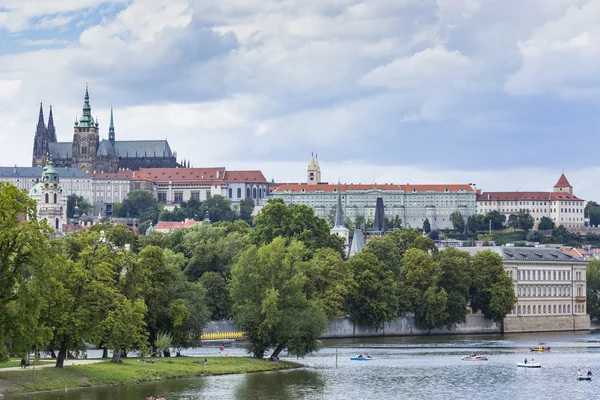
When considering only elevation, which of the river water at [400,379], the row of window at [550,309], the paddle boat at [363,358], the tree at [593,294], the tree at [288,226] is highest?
the tree at [288,226]

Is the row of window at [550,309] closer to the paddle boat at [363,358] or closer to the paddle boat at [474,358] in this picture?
the paddle boat at [474,358]

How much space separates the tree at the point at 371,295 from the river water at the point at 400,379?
27.4 feet

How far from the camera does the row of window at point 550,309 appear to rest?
14126 centimetres

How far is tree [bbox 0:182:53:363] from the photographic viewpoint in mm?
62344

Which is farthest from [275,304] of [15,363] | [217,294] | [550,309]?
[550,309]

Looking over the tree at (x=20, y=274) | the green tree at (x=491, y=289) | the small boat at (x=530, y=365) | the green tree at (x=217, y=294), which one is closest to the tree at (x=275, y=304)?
the small boat at (x=530, y=365)

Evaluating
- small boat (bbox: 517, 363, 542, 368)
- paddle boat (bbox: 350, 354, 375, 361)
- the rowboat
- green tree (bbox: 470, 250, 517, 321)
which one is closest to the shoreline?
paddle boat (bbox: 350, 354, 375, 361)

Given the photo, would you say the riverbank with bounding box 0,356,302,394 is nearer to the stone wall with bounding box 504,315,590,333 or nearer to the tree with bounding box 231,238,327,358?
the tree with bounding box 231,238,327,358

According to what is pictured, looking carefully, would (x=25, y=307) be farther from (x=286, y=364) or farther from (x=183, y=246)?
(x=183, y=246)

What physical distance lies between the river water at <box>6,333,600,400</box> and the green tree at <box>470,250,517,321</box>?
1986 cm

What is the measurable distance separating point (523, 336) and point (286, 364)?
162 feet

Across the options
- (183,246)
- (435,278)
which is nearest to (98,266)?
(435,278)

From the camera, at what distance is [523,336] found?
130125 millimetres

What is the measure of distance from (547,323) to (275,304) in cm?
6570
